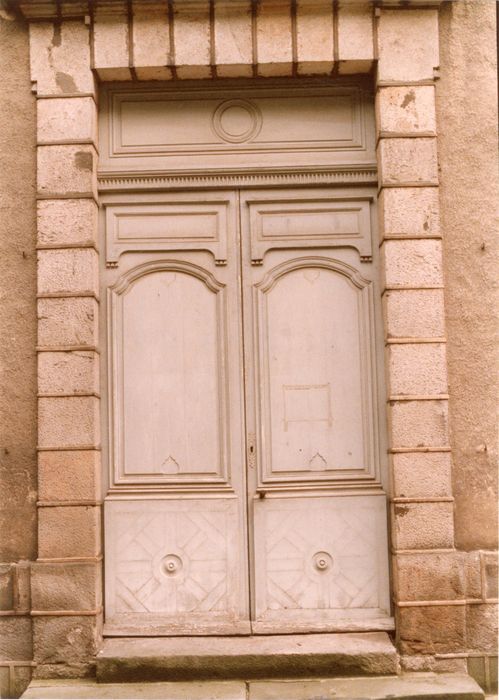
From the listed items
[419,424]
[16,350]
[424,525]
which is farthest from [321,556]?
[16,350]

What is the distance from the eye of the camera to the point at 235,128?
17.9ft

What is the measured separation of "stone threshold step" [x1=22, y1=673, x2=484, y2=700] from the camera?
462 cm

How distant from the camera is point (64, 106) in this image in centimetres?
521

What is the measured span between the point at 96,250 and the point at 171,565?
2078 millimetres

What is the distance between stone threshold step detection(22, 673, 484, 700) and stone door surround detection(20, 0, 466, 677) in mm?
129

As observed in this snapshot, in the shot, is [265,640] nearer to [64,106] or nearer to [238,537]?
[238,537]

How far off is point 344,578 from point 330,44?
3.42m

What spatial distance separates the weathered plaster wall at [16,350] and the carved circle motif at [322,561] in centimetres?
177

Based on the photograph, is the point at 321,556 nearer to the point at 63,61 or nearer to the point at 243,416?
the point at 243,416

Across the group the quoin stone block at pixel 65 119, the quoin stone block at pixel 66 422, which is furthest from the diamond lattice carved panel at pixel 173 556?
the quoin stone block at pixel 65 119

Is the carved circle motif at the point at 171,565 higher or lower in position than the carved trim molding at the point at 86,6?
lower

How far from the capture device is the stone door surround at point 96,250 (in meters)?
4.93

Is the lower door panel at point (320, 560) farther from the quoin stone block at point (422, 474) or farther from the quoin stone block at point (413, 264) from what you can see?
the quoin stone block at point (413, 264)

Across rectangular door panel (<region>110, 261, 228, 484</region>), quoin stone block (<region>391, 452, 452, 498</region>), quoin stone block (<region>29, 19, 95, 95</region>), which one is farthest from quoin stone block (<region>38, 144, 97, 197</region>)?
quoin stone block (<region>391, 452, 452, 498</region>)
